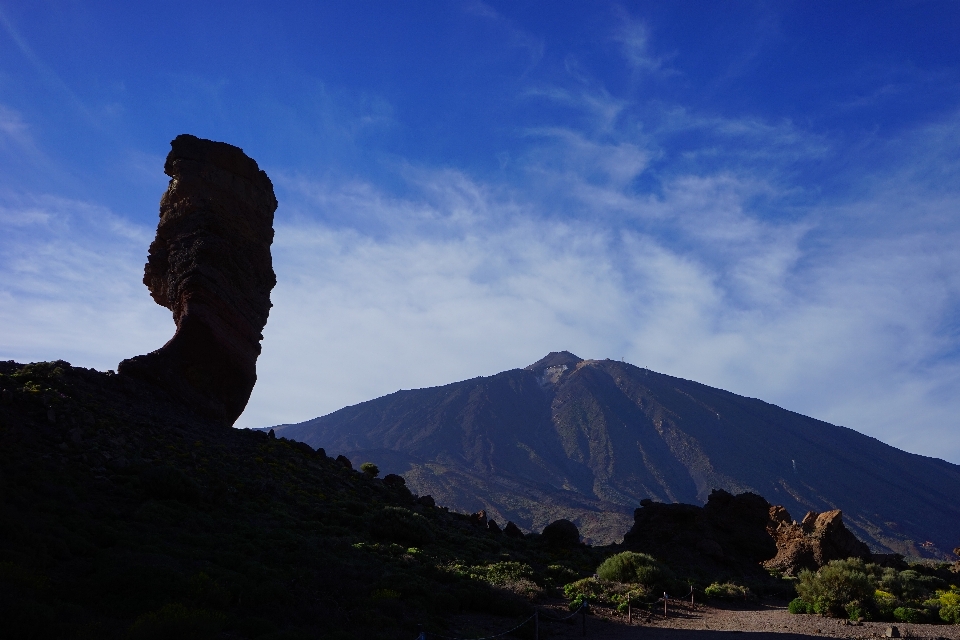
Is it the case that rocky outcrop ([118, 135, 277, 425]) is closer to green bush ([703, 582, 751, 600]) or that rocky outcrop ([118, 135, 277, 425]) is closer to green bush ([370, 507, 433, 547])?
green bush ([370, 507, 433, 547])

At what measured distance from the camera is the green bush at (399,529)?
2161 centimetres

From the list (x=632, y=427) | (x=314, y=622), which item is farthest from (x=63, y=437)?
(x=632, y=427)

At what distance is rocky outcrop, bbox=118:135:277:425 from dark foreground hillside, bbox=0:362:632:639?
1.66 m

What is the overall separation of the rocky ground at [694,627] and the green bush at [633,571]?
10.6 feet

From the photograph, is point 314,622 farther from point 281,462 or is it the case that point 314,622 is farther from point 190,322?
point 190,322

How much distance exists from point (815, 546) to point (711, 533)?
5.10m

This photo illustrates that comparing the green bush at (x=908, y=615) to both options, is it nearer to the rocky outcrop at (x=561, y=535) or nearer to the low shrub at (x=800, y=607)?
the low shrub at (x=800, y=607)

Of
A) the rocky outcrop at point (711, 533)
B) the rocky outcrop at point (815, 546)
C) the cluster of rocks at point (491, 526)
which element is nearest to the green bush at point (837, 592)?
the rocky outcrop at point (711, 533)

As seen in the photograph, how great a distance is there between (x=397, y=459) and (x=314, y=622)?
132 meters

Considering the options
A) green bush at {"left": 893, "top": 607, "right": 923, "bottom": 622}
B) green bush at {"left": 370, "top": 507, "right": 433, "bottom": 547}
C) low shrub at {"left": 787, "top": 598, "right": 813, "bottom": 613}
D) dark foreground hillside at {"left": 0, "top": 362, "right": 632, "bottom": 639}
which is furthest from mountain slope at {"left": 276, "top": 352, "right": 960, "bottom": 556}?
green bush at {"left": 893, "top": 607, "right": 923, "bottom": 622}

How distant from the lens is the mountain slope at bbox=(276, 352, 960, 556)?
11750 cm

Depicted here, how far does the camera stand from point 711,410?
7264 inches

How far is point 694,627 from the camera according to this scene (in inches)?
607

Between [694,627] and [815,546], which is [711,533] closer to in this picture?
[815,546]
